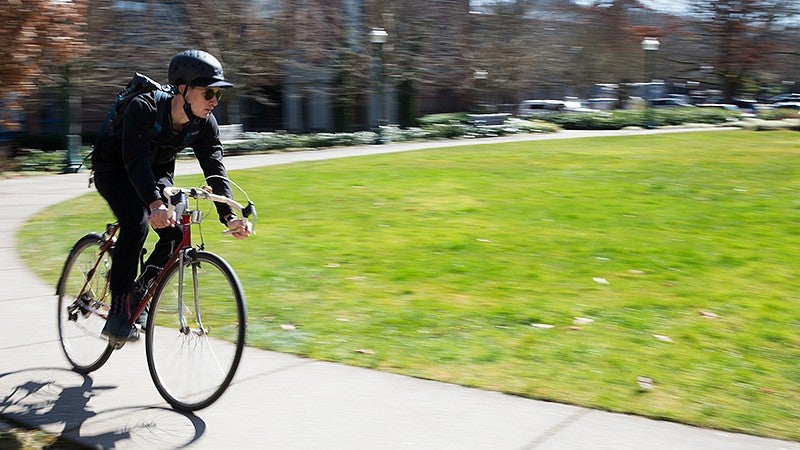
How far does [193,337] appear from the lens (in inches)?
184

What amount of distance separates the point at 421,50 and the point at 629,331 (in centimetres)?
3612

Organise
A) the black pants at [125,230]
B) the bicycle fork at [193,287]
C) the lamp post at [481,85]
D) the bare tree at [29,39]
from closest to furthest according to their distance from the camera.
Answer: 1. the bicycle fork at [193,287]
2. the black pants at [125,230]
3. the bare tree at [29,39]
4. the lamp post at [481,85]

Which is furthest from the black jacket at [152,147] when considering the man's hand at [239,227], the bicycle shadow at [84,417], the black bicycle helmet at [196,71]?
the bicycle shadow at [84,417]

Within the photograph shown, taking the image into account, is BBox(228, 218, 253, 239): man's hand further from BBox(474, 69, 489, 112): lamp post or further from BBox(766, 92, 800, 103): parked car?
BBox(766, 92, 800, 103): parked car

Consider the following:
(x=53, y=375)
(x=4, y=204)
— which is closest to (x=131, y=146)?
(x=53, y=375)

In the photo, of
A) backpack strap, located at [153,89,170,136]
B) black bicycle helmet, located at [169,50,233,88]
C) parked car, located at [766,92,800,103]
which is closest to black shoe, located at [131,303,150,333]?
backpack strap, located at [153,89,170,136]

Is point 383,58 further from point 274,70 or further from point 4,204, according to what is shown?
point 4,204

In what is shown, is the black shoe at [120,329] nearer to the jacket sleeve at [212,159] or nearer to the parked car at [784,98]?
the jacket sleeve at [212,159]

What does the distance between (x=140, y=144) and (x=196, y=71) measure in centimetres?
45

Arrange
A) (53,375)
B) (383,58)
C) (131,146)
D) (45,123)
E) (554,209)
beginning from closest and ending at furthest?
(131,146) < (53,375) < (554,209) < (45,123) < (383,58)

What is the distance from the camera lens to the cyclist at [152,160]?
14.8 feet

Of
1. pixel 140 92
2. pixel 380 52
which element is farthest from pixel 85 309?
pixel 380 52

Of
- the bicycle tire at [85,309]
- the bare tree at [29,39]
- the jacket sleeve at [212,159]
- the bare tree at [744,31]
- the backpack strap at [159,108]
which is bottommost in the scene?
the bicycle tire at [85,309]

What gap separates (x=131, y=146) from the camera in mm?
4543
